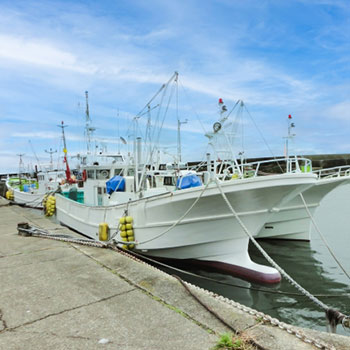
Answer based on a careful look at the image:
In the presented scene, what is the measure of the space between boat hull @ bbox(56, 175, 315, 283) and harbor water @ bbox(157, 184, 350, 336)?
0.49 meters

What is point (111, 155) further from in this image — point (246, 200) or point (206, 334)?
point (206, 334)

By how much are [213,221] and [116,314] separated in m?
3.98

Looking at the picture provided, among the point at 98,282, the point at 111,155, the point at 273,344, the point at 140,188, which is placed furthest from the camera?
the point at 111,155

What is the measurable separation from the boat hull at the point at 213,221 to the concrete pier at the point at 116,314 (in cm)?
201

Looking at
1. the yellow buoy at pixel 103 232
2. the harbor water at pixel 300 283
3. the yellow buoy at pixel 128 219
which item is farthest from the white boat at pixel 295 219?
the yellow buoy at pixel 103 232

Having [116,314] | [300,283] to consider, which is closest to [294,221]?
[300,283]

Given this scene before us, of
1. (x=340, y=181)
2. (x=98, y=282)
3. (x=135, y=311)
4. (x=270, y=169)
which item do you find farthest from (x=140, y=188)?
(x=270, y=169)

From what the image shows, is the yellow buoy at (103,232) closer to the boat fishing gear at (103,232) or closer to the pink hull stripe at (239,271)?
the boat fishing gear at (103,232)

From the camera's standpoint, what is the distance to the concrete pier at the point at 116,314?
2.77 m

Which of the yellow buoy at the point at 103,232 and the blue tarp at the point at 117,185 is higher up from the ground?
the blue tarp at the point at 117,185

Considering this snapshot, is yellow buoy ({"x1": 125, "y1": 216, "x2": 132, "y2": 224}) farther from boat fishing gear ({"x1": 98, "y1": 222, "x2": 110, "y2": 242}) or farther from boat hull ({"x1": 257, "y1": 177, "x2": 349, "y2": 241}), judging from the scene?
boat hull ({"x1": 257, "y1": 177, "x2": 349, "y2": 241})

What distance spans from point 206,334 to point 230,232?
4.39m

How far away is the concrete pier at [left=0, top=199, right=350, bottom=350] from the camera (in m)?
2.77

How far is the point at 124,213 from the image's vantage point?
823 cm
